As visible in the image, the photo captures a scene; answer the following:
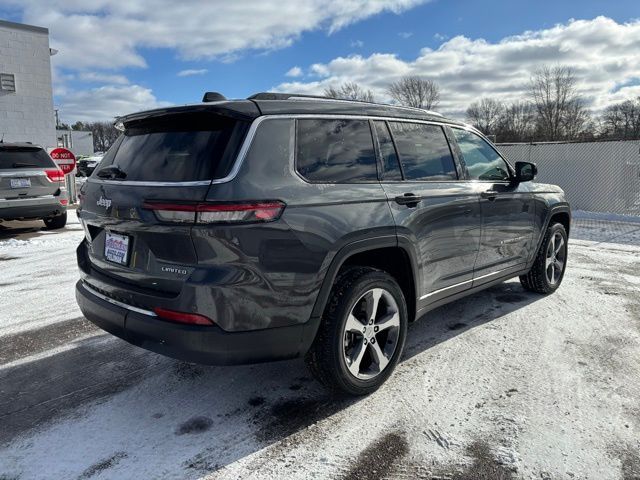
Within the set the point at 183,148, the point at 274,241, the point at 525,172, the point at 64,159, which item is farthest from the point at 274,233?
the point at 64,159

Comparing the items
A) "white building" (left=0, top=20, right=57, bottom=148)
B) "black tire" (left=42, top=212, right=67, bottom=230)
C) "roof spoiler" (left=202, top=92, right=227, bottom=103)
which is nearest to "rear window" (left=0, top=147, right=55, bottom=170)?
"black tire" (left=42, top=212, right=67, bottom=230)

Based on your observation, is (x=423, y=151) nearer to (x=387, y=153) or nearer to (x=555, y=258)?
(x=387, y=153)

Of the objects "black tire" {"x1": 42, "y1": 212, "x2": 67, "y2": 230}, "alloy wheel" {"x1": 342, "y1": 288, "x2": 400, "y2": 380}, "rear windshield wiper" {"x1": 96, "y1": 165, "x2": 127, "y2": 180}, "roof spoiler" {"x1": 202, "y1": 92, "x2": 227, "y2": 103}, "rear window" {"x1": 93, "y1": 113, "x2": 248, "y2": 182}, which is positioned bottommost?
"alloy wheel" {"x1": 342, "y1": 288, "x2": 400, "y2": 380}

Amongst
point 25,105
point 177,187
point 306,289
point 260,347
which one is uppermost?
point 25,105

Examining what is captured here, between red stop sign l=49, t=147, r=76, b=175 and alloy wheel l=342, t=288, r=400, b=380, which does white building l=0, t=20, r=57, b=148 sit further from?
alloy wheel l=342, t=288, r=400, b=380

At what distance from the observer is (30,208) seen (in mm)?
9125

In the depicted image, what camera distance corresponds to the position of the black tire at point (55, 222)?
1020 centimetres

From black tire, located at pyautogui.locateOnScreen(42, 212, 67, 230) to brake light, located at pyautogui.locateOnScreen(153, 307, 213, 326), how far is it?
875cm

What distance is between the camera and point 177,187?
8.44 feet

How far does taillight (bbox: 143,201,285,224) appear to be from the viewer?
2457mm

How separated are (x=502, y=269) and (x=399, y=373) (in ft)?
5.36

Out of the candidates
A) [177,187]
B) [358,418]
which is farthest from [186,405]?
[177,187]

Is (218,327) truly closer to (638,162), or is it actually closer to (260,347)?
(260,347)

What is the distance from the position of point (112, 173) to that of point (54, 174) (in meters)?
7.40
